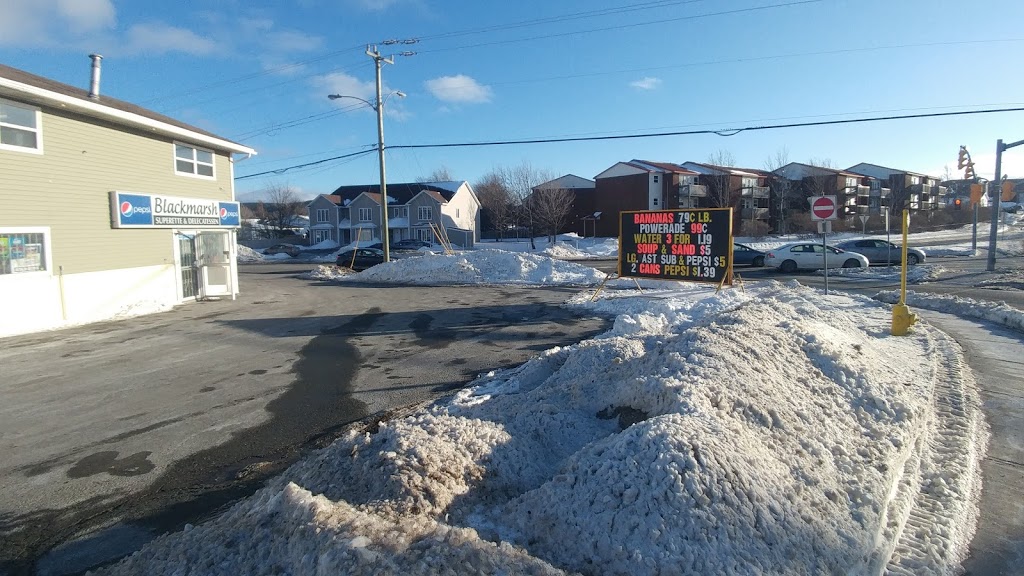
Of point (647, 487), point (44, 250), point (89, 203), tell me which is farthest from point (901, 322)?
point (89, 203)

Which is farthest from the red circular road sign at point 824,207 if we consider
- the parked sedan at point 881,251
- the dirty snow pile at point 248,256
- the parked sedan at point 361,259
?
the dirty snow pile at point 248,256

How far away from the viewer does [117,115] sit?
15.2 metres

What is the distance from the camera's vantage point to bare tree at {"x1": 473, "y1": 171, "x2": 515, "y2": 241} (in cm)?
6988

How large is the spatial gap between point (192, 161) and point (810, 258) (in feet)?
83.9

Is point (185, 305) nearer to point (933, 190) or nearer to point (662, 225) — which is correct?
point (662, 225)

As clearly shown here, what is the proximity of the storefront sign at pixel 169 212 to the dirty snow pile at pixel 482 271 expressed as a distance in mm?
8066

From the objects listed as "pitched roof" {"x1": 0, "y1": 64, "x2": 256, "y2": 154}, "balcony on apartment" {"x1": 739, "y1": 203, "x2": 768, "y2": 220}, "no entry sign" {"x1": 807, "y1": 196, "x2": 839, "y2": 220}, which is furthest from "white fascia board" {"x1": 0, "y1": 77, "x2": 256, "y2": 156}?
"balcony on apartment" {"x1": 739, "y1": 203, "x2": 768, "y2": 220}

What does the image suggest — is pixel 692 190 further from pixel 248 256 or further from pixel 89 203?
pixel 89 203

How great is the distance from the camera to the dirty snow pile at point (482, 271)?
80.6 feet

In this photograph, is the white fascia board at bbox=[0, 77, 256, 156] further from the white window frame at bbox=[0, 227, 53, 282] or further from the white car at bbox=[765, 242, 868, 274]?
the white car at bbox=[765, 242, 868, 274]

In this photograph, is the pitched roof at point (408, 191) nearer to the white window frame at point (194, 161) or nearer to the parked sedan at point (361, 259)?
the parked sedan at point (361, 259)

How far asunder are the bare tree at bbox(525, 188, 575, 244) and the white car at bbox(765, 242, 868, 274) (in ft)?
100

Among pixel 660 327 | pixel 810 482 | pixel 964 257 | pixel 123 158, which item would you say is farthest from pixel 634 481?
pixel 964 257

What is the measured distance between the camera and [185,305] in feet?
59.2
